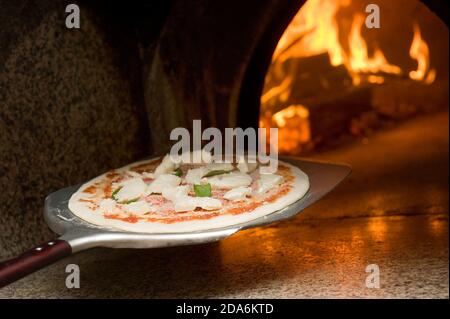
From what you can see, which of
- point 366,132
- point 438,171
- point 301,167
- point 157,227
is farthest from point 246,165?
point 366,132

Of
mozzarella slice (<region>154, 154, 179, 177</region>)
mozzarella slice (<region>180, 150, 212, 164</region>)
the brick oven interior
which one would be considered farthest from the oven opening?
mozzarella slice (<region>154, 154, 179, 177</region>)

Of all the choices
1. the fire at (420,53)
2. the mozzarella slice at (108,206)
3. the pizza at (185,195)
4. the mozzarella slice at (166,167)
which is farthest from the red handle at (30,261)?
the fire at (420,53)

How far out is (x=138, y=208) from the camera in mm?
1774

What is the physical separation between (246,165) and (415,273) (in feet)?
2.20

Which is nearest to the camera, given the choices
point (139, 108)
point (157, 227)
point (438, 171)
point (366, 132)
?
point (157, 227)

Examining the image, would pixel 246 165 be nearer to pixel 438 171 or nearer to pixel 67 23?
pixel 67 23

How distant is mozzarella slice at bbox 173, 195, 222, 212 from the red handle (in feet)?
1.37

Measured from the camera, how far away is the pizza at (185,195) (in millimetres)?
1660

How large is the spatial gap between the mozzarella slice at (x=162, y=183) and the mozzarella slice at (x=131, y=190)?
0.08 ft

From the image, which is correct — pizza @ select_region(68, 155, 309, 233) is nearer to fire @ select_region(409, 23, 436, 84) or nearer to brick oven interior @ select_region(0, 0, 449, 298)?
brick oven interior @ select_region(0, 0, 449, 298)

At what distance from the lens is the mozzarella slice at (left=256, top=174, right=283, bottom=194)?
6.24 ft
